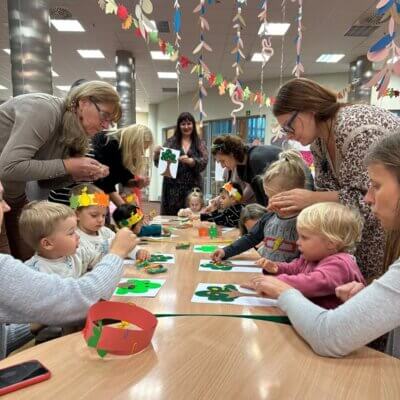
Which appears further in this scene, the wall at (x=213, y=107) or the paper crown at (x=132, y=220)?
the wall at (x=213, y=107)

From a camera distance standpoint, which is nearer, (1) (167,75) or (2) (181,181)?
(2) (181,181)

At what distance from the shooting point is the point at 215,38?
22.7 ft

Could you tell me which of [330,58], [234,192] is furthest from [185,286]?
[330,58]

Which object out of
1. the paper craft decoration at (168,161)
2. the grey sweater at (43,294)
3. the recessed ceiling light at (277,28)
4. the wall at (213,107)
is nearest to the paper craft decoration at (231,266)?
the grey sweater at (43,294)

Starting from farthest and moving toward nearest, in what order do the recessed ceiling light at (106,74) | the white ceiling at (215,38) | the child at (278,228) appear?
the recessed ceiling light at (106,74) < the white ceiling at (215,38) < the child at (278,228)

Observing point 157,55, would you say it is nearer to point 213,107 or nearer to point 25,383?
point 213,107

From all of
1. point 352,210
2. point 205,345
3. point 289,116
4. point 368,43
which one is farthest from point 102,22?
point 205,345

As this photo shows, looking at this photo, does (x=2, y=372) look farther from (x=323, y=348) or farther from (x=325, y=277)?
(x=325, y=277)

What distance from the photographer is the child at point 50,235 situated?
1554 mm

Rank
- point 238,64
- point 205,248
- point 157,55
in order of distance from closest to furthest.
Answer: point 205,248 < point 238,64 < point 157,55

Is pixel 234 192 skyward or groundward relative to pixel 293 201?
groundward

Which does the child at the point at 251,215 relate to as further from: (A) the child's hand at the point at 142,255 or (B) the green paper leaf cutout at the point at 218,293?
(B) the green paper leaf cutout at the point at 218,293

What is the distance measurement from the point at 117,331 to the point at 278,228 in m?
1.19

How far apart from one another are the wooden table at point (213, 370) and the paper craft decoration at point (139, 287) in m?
0.35
